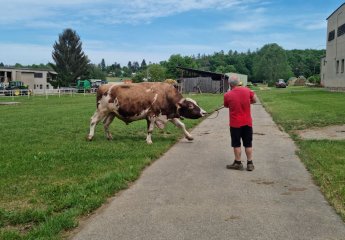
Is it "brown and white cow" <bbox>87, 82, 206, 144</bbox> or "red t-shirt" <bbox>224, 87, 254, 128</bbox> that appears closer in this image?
"red t-shirt" <bbox>224, 87, 254, 128</bbox>

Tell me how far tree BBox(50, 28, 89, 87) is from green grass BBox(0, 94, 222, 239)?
315ft

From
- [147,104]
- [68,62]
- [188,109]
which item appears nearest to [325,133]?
[188,109]

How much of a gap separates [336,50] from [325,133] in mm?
44143

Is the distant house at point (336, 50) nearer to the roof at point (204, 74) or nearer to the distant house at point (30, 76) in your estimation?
the roof at point (204, 74)

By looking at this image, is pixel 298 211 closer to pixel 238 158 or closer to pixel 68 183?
pixel 238 158

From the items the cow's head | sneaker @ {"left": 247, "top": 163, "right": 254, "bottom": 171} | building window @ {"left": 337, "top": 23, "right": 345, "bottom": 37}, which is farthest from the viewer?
building window @ {"left": 337, "top": 23, "right": 345, "bottom": 37}

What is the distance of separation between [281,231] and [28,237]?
2823 millimetres

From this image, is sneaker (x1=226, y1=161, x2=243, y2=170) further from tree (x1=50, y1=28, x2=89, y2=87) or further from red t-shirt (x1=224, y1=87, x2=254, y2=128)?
tree (x1=50, y1=28, x2=89, y2=87)

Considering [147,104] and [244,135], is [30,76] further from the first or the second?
[244,135]

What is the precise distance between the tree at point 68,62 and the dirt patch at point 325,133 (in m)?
96.8

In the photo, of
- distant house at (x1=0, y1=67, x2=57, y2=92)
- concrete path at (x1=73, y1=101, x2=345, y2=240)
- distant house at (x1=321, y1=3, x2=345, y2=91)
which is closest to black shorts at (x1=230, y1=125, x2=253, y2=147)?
concrete path at (x1=73, y1=101, x2=345, y2=240)

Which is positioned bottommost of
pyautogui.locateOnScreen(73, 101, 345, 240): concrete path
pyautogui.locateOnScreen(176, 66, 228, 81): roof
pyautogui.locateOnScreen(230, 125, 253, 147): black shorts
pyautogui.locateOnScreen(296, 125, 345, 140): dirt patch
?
pyautogui.locateOnScreen(296, 125, 345, 140): dirt patch

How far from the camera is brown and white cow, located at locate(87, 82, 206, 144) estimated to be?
13.2 meters

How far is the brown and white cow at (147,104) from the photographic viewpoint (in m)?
13.2
